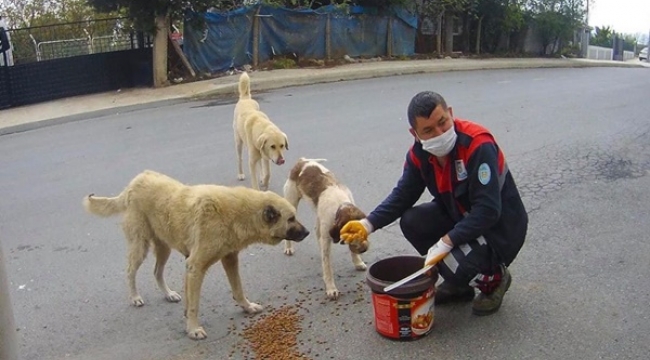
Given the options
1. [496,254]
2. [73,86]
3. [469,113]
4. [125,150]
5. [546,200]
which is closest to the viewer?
[496,254]

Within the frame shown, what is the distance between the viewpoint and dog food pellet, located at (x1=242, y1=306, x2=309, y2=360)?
426 cm

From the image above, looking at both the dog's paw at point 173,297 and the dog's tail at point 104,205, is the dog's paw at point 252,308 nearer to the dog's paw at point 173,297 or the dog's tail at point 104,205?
the dog's paw at point 173,297

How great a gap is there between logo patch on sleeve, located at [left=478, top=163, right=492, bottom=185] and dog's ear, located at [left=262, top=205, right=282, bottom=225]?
54.8 inches

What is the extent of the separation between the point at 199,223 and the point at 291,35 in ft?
58.8

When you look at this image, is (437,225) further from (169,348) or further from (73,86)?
(73,86)

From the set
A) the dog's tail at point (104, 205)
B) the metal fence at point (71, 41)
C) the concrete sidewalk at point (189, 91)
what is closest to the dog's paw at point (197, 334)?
the dog's tail at point (104, 205)

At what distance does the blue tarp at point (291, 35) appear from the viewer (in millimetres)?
19438

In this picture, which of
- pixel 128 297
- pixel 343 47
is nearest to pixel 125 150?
pixel 128 297

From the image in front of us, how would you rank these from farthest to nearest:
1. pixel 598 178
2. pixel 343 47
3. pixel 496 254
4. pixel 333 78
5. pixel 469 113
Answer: pixel 343 47
pixel 333 78
pixel 469 113
pixel 598 178
pixel 496 254

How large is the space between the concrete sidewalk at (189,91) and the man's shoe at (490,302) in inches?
470

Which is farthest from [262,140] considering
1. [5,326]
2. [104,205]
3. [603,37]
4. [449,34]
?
[603,37]

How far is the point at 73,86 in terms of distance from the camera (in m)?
17.6

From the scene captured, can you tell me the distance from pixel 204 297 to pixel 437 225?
1.88 m

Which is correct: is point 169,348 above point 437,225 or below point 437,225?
below
